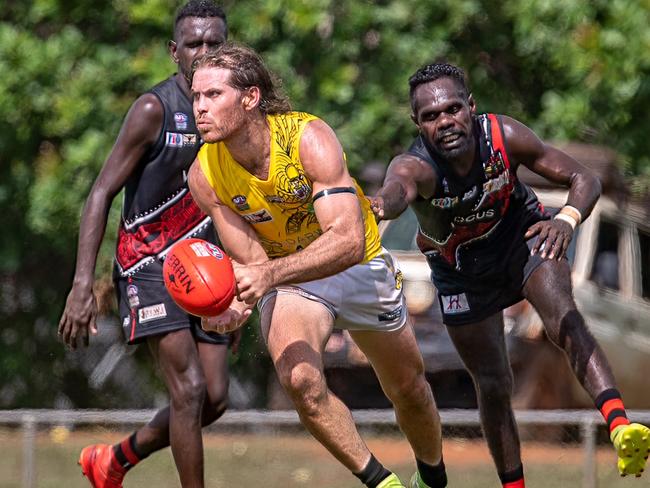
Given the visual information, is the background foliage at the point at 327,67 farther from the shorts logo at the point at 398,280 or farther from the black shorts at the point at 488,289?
the shorts logo at the point at 398,280

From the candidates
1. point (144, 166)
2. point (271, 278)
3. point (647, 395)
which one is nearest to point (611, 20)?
point (647, 395)

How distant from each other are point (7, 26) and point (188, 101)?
183 inches

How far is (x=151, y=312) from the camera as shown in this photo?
688cm

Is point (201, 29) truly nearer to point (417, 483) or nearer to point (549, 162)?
point (549, 162)

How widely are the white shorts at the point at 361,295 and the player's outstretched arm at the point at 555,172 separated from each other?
704mm

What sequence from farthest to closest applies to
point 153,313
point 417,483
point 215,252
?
1. point 417,483
2. point 153,313
3. point 215,252

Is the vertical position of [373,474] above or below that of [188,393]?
below

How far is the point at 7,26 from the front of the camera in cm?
1107

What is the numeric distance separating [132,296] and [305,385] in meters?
1.41

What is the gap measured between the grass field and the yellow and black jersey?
2.42 meters

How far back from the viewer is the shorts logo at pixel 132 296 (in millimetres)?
6949

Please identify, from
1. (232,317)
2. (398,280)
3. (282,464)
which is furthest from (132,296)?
(282,464)

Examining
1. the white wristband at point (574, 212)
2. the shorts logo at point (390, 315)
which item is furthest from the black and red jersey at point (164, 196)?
the white wristband at point (574, 212)

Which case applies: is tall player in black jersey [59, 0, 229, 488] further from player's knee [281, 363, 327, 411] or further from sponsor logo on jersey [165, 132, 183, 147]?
player's knee [281, 363, 327, 411]
